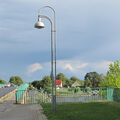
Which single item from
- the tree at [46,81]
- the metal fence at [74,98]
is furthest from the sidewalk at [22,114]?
the tree at [46,81]

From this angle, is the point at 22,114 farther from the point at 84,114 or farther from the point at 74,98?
the point at 74,98

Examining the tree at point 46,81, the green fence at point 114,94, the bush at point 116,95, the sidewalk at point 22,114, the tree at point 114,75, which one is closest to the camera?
the sidewalk at point 22,114

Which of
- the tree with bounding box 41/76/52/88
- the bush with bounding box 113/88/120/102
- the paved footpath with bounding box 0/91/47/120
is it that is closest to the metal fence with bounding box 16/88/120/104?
the bush with bounding box 113/88/120/102

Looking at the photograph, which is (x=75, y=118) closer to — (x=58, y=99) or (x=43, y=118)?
(x=43, y=118)

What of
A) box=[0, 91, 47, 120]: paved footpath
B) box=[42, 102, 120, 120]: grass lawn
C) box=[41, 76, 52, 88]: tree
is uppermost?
box=[41, 76, 52, 88]: tree

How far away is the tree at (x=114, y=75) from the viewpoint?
19552 millimetres

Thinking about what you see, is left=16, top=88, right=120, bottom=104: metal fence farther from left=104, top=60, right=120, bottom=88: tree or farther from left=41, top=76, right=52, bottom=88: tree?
left=41, top=76, right=52, bottom=88: tree

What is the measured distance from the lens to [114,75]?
Result: 65.4 ft

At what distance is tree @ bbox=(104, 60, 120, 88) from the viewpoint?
770 inches

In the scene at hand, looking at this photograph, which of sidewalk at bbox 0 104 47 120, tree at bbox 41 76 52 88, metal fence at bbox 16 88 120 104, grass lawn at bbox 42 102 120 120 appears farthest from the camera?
tree at bbox 41 76 52 88

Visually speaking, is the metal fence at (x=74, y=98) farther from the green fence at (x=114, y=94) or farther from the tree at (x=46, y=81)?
the tree at (x=46, y=81)

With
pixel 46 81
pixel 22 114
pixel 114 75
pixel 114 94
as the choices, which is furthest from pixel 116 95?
pixel 46 81

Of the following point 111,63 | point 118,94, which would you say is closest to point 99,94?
point 111,63

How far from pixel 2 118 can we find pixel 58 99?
1037 centimetres
